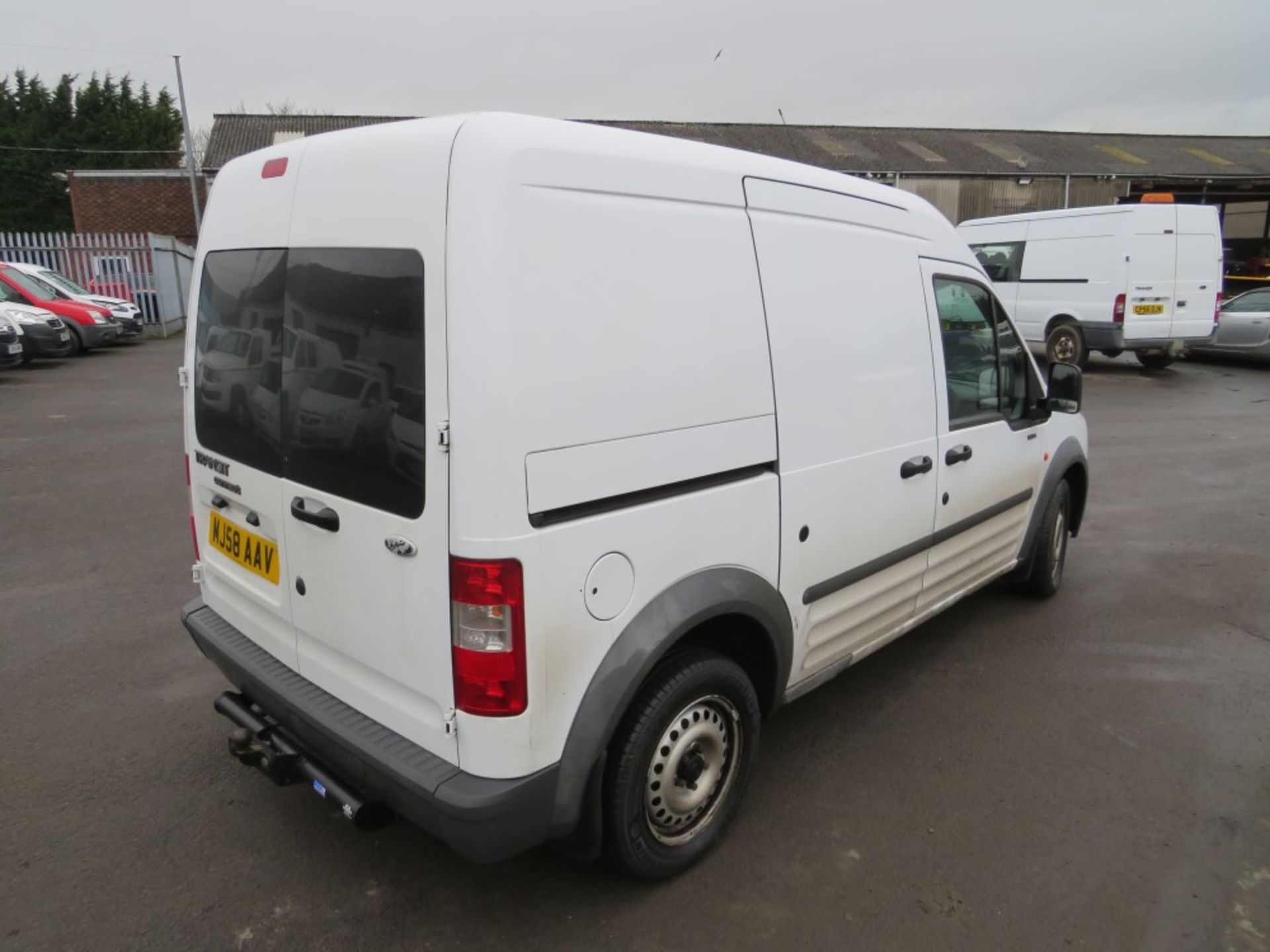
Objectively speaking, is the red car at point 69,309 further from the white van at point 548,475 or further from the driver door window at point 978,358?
the driver door window at point 978,358

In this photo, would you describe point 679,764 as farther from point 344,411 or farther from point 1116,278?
point 1116,278

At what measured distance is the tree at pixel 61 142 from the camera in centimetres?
3984

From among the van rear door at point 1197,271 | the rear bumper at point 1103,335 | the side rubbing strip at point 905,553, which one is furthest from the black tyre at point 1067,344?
the side rubbing strip at point 905,553

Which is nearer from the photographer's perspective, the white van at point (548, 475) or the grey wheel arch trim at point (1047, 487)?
the white van at point (548, 475)

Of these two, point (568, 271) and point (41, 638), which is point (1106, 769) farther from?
point (41, 638)

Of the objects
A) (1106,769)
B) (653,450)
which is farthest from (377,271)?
(1106,769)

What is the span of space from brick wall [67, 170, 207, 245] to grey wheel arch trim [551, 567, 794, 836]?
3492cm

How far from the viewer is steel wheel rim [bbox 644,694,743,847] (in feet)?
8.23

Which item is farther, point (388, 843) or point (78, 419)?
point (78, 419)

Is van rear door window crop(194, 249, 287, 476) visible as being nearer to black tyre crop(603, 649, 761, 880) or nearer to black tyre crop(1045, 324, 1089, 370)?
black tyre crop(603, 649, 761, 880)

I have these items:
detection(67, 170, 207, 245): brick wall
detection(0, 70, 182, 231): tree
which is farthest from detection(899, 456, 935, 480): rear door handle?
detection(0, 70, 182, 231): tree

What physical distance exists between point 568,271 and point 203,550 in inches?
74.6

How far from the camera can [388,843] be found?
2.75 metres

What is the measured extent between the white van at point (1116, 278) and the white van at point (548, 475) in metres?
12.2
